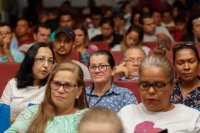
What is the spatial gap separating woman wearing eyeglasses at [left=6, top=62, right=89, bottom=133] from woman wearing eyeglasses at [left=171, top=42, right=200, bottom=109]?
70 centimetres

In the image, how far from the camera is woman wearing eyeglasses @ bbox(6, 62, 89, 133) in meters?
2.33

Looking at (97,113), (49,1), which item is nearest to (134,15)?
(49,1)

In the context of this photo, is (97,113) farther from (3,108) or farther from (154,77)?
(3,108)

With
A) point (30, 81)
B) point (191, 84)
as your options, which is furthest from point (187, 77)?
point (30, 81)

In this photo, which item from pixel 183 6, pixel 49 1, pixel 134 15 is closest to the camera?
pixel 134 15

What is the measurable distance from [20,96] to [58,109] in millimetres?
726

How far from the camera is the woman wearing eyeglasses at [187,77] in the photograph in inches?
111

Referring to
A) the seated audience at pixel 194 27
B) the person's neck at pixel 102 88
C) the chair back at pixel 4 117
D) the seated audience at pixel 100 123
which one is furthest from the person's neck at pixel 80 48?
the seated audience at pixel 100 123

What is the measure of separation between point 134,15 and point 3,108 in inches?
168

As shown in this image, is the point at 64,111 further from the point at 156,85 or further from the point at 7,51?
the point at 7,51

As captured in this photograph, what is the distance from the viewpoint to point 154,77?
85.7 inches

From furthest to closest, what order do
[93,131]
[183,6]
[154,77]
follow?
1. [183,6]
2. [154,77]
3. [93,131]

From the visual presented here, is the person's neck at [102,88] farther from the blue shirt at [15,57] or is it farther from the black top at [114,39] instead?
the black top at [114,39]

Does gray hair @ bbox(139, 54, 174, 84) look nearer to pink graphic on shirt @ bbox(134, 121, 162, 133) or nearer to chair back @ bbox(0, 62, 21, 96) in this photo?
pink graphic on shirt @ bbox(134, 121, 162, 133)
